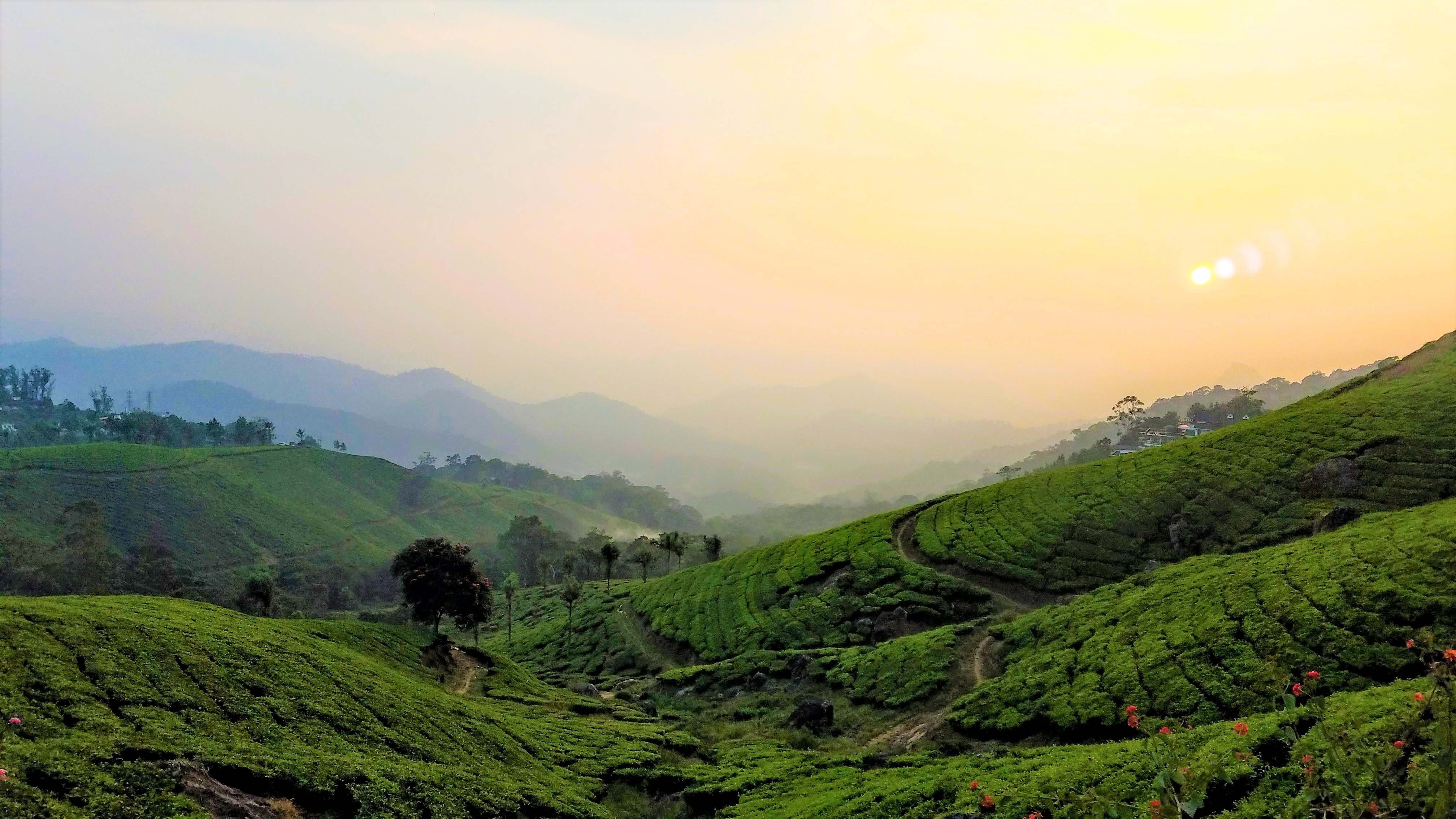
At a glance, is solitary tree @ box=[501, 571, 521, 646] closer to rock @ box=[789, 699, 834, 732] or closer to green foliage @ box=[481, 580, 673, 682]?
green foliage @ box=[481, 580, 673, 682]

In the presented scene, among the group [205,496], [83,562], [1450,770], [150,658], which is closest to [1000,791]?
[1450,770]

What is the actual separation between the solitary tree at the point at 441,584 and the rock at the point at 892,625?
33271 mm

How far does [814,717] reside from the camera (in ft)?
136

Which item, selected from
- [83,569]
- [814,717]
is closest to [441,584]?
[814,717]

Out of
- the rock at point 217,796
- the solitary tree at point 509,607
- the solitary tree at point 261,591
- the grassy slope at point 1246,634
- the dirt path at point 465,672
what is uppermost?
the solitary tree at point 261,591

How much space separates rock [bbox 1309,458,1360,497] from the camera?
49.3 m

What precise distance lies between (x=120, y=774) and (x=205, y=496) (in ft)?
597

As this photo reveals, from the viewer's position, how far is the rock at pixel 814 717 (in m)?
41.2

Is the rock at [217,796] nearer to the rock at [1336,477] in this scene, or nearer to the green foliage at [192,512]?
the rock at [1336,477]

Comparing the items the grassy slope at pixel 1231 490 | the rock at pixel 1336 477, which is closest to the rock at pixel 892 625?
the grassy slope at pixel 1231 490

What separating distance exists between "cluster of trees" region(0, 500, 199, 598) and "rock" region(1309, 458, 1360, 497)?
428 ft

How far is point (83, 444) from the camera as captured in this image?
16650 centimetres

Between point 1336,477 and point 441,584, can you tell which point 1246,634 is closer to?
point 1336,477

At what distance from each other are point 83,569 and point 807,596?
107477 millimetres
